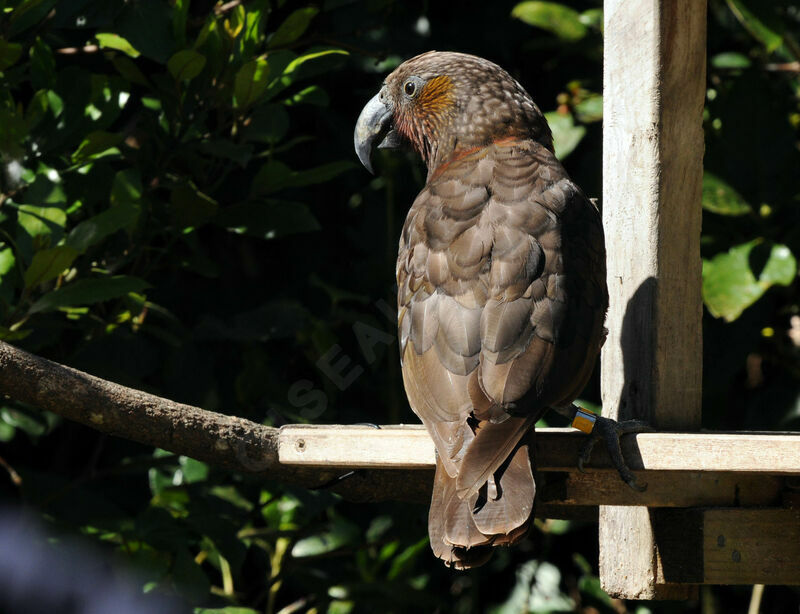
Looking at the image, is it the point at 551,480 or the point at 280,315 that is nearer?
the point at 551,480

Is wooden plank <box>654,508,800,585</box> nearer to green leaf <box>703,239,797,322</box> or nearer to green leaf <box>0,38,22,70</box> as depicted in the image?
green leaf <box>703,239,797,322</box>

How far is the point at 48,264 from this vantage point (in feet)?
7.14

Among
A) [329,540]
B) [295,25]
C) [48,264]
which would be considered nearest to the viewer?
[48,264]

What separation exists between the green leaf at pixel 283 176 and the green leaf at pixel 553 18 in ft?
2.99

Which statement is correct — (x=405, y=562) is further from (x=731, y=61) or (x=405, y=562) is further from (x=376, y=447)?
(x=731, y=61)

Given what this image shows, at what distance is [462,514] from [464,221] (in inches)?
26.2

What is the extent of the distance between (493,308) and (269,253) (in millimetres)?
1771

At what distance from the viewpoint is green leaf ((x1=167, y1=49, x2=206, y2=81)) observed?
2.46 metres

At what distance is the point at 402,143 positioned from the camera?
2652mm

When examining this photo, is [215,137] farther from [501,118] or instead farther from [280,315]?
[501,118]

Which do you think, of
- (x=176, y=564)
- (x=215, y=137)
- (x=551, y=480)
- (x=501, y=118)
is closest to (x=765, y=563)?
(x=551, y=480)

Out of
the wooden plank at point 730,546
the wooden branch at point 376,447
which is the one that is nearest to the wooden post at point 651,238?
the wooden plank at point 730,546

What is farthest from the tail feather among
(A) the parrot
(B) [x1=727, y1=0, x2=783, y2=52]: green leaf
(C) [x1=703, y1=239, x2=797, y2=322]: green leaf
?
(B) [x1=727, y1=0, x2=783, y2=52]: green leaf

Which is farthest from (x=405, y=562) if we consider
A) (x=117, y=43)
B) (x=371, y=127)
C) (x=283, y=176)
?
(x=117, y=43)
